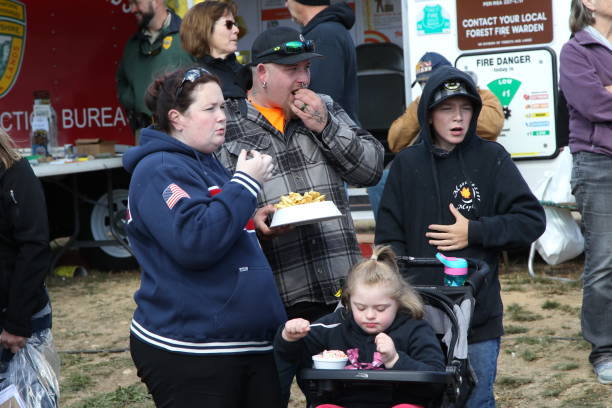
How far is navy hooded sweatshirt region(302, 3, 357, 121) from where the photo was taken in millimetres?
5324

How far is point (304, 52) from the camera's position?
11.9 ft

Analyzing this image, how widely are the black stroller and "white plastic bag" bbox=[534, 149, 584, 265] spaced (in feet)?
13.7

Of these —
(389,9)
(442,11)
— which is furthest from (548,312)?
(389,9)

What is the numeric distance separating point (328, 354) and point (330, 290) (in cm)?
61

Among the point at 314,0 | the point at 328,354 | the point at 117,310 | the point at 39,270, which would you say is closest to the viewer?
the point at 328,354

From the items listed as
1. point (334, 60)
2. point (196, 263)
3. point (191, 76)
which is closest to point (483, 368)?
point (196, 263)

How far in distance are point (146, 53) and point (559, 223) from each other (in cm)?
377

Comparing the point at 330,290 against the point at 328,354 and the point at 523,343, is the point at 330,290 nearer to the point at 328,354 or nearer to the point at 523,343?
the point at 328,354

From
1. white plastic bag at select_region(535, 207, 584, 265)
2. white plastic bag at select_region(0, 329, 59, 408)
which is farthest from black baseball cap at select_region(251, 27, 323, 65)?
white plastic bag at select_region(535, 207, 584, 265)

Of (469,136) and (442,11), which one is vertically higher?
(442,11)

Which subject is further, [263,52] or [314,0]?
[314,0]

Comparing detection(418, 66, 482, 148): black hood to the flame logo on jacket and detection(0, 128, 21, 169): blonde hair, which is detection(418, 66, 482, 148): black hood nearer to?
the flame logo on jacket

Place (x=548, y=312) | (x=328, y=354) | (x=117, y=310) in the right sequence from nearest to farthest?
1. (x=328, y=354)
2. (x=548, y=312)
3. (x=117, y=310)

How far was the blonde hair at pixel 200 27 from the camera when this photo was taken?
5.56 meters
